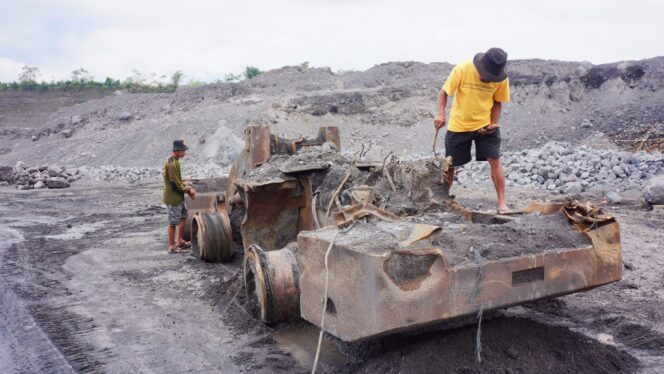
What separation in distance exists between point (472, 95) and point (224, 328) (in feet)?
10.4

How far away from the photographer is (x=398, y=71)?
29.4m

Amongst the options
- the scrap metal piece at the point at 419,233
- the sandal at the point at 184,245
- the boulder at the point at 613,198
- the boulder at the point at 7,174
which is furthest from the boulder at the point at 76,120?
the scrap metal piece at the point at 419,233

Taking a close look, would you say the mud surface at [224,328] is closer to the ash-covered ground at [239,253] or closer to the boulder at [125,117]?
the ash-covered ground at [239,253]

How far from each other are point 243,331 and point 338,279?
1746 millimetres

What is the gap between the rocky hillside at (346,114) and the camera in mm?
19859

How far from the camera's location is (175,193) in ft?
25.2

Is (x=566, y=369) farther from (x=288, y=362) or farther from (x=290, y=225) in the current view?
(x=290, y=225)

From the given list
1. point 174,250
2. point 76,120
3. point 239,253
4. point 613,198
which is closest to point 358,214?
point 239,253

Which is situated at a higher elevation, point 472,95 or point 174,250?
point 472,95

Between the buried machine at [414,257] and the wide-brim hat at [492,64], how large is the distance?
1309 millimetres

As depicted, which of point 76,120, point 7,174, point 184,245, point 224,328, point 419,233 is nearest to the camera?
point 419,233

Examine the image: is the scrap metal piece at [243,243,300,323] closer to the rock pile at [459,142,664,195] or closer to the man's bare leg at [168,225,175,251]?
the man's bare leg at [168,225,175,251]

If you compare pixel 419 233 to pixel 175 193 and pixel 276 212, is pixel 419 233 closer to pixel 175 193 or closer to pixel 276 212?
pixel 276 212

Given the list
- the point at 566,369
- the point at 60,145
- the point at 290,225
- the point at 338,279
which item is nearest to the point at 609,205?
the point at 290,225
